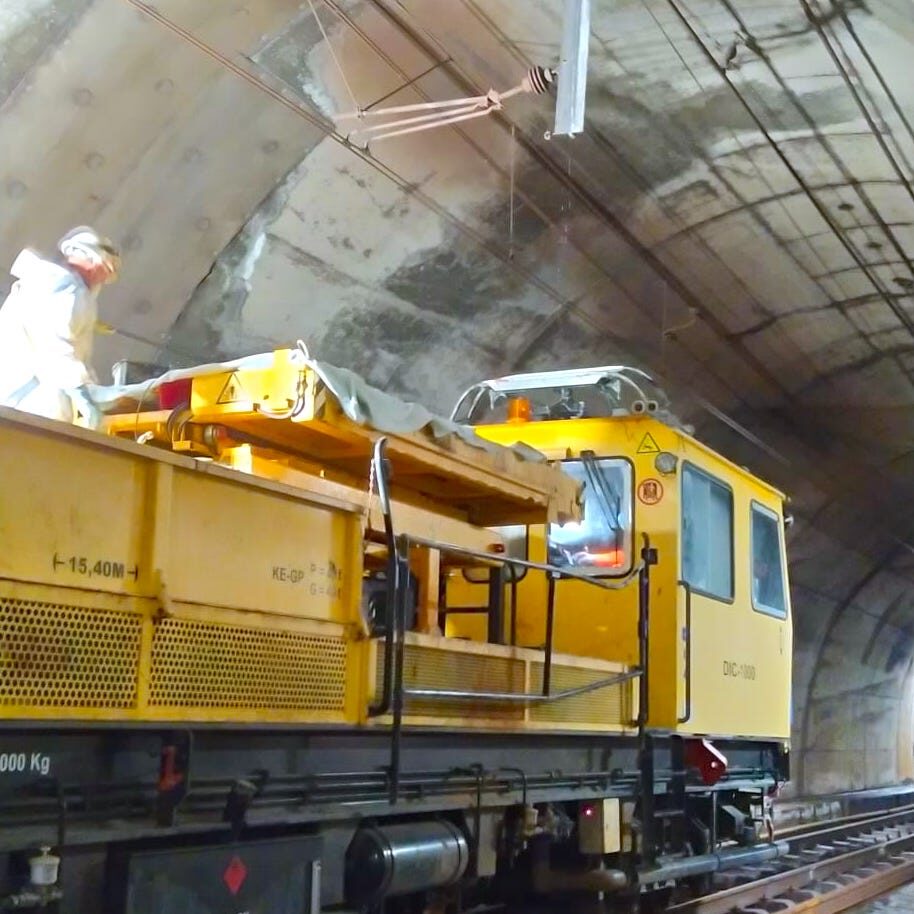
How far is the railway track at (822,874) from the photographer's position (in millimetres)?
9242

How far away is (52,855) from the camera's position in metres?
3.42

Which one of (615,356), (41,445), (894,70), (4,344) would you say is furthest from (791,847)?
(41,445)

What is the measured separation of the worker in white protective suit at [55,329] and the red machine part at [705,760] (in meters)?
4.34

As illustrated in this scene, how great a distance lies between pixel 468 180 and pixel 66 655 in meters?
7.36

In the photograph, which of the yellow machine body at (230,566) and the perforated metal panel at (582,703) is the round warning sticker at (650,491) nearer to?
the perforated metal panel at (582,703)

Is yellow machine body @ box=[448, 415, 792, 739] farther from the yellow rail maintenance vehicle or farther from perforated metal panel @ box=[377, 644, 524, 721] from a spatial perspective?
perforated metal panel @ box=[377, 644, 524, 721]

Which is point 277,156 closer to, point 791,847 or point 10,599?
point 10,599

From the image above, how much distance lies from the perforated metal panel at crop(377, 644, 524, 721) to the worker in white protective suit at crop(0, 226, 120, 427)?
1726 mm

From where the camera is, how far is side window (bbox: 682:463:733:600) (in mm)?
7652

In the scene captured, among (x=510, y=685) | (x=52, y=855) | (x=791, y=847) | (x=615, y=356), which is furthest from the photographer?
(x=615, y=356)

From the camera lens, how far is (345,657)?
15.6 ft

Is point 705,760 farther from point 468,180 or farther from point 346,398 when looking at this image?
point 468,180

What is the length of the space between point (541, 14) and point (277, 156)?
216 cm

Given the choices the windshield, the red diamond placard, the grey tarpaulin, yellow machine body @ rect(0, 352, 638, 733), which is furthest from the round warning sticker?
the red diamond placard
